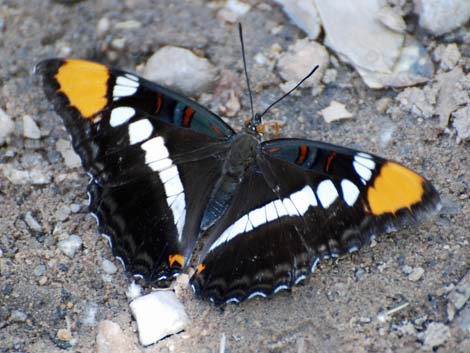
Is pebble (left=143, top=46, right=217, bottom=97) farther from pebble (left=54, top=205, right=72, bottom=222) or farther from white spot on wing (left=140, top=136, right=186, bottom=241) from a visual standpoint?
pebble (left=54, top=205, right=72, bottom=222)

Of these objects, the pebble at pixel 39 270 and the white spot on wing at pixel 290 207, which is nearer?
the white spot on wing at pixel 290 207

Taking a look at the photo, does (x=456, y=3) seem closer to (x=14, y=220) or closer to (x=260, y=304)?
(x=260, y=304)

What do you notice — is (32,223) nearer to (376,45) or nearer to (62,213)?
(62,213)

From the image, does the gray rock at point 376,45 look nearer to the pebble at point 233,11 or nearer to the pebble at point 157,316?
the pebble at point 233,11

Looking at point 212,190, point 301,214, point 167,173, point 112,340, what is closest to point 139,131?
point 167,173

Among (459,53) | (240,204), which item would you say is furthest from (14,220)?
(459,53)

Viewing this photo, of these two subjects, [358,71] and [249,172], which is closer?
[249,172]

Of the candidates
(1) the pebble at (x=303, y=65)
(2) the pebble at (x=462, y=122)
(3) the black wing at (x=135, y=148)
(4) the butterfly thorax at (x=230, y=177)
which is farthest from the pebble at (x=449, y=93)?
(3) the black wing at (x=135, y=148)
